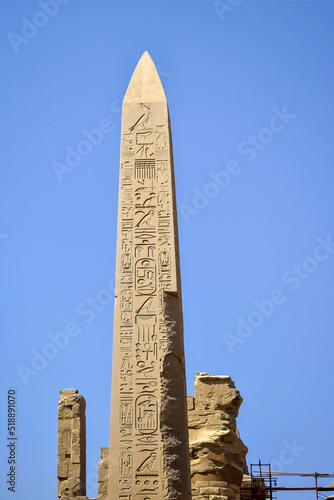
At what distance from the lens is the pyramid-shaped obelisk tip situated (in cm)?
988

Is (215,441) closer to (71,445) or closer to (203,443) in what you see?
(203,443)

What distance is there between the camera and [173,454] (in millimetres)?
8203

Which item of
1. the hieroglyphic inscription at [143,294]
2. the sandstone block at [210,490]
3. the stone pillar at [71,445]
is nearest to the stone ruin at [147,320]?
the hieroglyphic inscription at [143,294]

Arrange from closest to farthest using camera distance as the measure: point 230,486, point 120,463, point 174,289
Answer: point 120,463
point 174,289
point 230,486

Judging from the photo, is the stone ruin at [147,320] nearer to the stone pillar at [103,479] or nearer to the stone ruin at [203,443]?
the stone ruin at [203,443]

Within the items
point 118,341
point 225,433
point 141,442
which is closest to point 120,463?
point 141,442

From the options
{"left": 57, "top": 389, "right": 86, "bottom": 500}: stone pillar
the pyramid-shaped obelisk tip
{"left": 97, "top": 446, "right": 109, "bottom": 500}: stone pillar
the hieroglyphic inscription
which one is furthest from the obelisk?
{"left": 97, "top": 446, "right": 109, "bottom": 500}: stone pillar

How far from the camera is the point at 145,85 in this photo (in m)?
10.1

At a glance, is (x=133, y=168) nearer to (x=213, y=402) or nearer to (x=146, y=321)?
(x=146, y=321)

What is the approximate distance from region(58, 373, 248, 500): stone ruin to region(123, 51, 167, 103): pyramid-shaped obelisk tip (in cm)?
443

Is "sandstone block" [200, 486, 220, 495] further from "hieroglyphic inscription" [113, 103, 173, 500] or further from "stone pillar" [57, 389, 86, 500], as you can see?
"hieroglyphic inscription" [113, 103, 173, 500]

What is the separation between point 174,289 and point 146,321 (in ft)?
1.40

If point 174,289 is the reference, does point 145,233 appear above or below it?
above

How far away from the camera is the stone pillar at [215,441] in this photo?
11867mm
